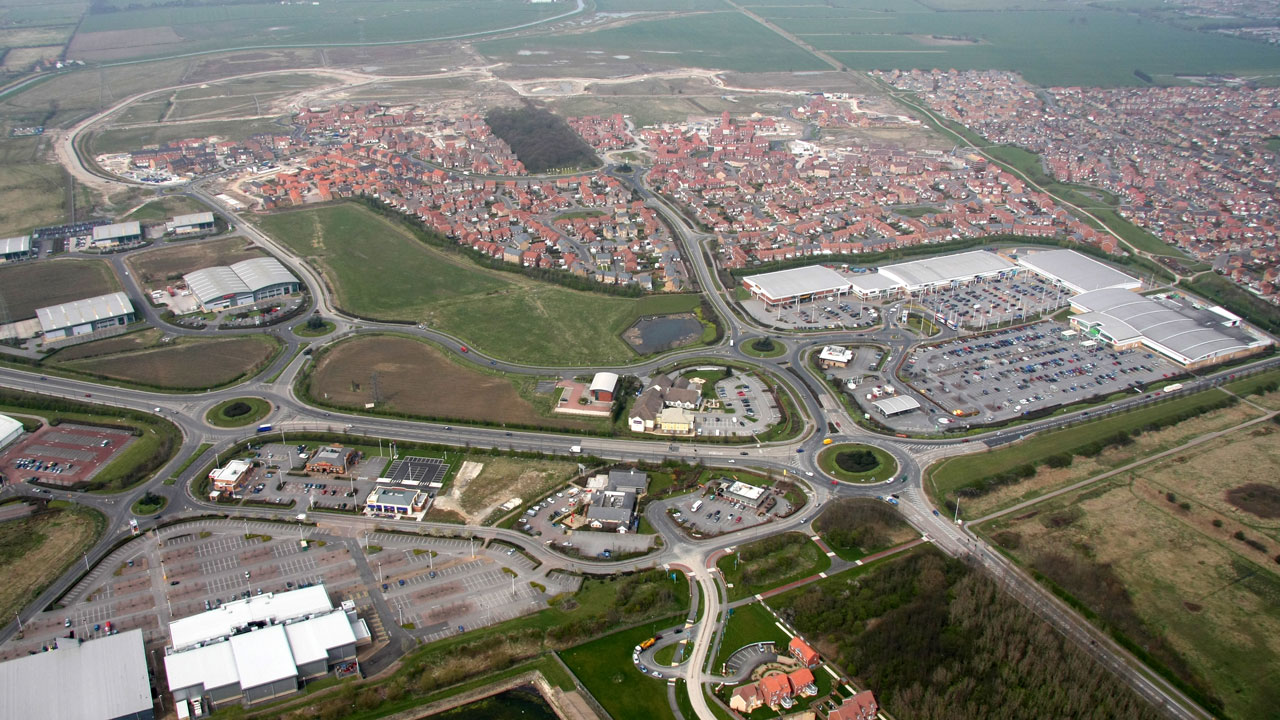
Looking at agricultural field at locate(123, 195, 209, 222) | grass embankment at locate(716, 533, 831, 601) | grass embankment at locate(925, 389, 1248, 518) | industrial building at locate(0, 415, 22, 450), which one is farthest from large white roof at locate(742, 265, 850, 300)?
agricultural field at locate(123, 195, 209, 222)

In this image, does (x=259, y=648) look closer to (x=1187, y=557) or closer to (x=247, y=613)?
(x=247, y=613)

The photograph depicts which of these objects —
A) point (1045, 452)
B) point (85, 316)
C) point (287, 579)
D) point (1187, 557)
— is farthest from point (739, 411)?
point (85, 316)

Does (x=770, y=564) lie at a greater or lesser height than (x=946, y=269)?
lesser

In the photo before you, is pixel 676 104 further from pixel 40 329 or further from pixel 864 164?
pixel 40 329

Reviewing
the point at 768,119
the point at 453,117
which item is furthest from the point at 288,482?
the point at 768,119

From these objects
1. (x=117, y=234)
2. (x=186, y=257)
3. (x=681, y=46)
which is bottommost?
(x=186, y=257)

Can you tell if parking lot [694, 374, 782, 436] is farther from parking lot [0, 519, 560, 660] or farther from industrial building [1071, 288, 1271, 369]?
industrial building [1071, 288, 1271, 369]
